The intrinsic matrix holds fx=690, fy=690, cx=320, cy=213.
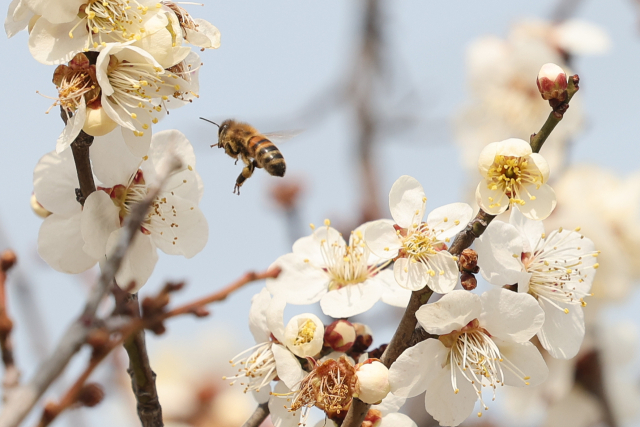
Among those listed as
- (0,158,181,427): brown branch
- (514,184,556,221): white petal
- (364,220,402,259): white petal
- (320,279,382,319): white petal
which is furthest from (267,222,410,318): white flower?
(0,158,181,427): brown branch

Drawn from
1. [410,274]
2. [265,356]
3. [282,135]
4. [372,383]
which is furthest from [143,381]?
[282,135]

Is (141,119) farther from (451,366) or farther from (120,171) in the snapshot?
(451,366)

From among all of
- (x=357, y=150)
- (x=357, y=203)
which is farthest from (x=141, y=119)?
(x=357, y=150)

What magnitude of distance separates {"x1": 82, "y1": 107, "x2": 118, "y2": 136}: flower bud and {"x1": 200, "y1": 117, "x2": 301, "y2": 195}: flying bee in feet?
2.16

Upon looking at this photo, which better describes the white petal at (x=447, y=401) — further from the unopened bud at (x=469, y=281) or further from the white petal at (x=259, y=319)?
the white petal at (x=259, y=319)

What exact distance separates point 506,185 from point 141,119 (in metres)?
0.76

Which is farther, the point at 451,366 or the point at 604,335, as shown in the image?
the point at 604,335

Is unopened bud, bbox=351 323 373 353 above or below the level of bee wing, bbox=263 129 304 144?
below

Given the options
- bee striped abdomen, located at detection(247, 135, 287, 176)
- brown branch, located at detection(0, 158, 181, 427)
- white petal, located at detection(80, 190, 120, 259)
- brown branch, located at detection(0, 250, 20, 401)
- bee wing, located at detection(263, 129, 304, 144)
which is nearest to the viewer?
brown branch, located at detection(0, 158, 181, 427)

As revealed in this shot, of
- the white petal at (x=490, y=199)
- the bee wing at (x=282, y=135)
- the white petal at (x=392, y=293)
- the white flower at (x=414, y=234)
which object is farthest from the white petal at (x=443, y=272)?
the bee wing at (x=282, y=135)

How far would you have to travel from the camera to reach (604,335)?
2812 millimetres

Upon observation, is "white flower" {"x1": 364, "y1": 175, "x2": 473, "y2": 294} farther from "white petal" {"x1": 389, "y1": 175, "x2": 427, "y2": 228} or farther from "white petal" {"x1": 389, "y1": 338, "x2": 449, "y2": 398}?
"white petal" {"x1": 389, "y1": 338, "x2": 449, "y2": 398}

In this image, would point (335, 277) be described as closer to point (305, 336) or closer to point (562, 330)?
A: point (305, 336)

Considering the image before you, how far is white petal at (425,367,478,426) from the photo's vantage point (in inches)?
54.4
